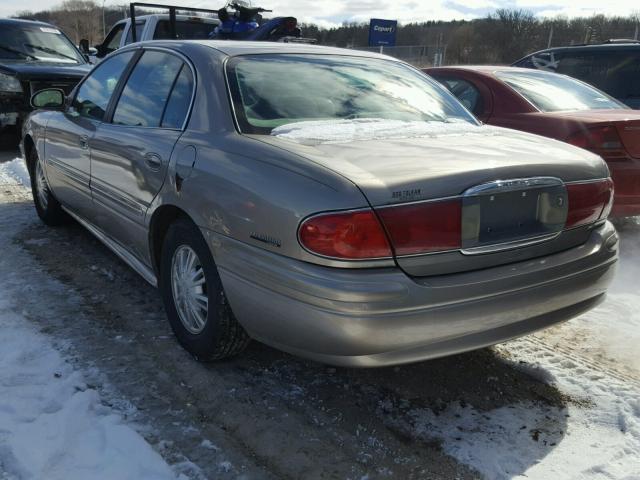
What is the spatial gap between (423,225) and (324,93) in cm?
119

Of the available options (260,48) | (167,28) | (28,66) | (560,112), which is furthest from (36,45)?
(560,112)

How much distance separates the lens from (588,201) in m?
2.71

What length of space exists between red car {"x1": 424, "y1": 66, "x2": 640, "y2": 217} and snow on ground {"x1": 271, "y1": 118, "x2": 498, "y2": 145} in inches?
72.5

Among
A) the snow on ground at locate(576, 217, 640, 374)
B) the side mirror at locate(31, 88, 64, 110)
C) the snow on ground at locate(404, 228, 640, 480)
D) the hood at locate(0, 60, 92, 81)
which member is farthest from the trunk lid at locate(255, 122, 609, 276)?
the hood at locate(0, 60, 92, 81)

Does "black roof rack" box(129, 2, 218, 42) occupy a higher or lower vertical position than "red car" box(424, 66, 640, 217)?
higher

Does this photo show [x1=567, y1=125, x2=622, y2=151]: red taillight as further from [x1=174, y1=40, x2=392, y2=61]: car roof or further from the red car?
[x1=174, y1=40, x2=392, y2=61]: car roof

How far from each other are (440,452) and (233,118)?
1.74 meters

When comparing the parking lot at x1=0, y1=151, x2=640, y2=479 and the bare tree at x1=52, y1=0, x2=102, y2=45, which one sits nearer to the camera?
the parking lot at x1=0, y1=151, x2=640, y2=479

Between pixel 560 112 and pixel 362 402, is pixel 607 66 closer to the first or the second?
pixel 560 112

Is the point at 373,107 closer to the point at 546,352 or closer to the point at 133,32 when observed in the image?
the point at 546,352

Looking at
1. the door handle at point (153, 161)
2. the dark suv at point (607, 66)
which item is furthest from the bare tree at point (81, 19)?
the door handle at point (153, 161)

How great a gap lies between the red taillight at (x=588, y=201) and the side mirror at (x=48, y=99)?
157 inches

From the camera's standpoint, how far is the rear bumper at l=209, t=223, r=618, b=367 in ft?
7.19

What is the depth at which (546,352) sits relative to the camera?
3.27 metres
